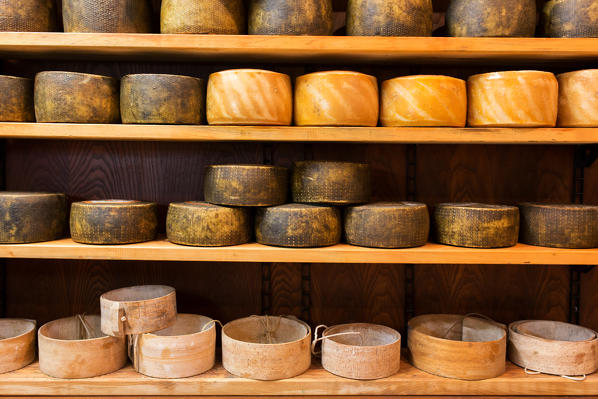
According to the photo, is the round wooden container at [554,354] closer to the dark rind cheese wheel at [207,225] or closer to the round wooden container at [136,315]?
the dark rind cheese wheel at [207,225]

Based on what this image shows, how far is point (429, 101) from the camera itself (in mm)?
1557

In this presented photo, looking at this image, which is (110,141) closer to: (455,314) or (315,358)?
(315,358)

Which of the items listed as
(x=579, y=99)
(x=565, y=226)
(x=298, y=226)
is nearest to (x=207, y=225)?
(x=298, y=226)

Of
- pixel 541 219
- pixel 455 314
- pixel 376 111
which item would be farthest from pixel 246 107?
pixel 455 314

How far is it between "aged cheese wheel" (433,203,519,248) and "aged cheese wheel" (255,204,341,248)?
1.48ft

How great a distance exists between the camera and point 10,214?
5.20 feet

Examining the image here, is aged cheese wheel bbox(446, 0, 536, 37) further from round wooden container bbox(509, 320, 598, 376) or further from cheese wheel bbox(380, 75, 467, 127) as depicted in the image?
round wooden container bbox(509, 320, 598, 376)

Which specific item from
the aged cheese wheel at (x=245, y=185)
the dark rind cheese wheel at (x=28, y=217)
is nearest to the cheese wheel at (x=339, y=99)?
the aged cheese wheel at (x=245, y=185)

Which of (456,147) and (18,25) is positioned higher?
(18,25)

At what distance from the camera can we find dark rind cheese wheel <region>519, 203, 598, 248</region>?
160cm

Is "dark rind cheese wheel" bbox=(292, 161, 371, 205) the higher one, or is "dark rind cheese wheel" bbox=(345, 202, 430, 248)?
"dark rind cheese wheel" bbox=(292, 161, 371, 205)

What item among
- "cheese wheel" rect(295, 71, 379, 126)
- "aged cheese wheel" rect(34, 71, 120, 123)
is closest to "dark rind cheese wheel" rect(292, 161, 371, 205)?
"cheese wheel" rect(295, 71, 379, 126)

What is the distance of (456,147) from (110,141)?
1.59 m

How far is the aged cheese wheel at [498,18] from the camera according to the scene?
5.18ft
